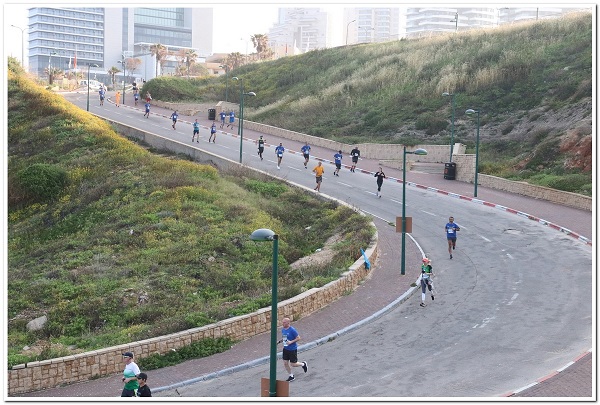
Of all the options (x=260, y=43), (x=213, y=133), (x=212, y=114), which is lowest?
→ (x=213, y=133)

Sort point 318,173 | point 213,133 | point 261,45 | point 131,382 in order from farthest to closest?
1. point 261,45
2. point 213,133
3. point 318,173
4. point 131,382

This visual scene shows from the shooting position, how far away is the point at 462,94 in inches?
2557

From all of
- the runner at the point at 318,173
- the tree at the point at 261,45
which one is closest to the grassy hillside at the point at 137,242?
the runner at the point at 318,173

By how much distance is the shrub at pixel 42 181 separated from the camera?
41.1 meters

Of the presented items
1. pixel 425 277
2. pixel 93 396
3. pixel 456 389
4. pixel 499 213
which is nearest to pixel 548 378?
pixel 456 389

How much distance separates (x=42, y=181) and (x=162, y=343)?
26.2m

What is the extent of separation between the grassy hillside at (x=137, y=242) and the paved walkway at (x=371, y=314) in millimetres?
1102

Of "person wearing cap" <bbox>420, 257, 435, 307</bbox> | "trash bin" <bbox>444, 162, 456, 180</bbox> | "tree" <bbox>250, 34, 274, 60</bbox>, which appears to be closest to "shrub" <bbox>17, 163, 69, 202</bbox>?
"trash bin" <bbox>444, 162, 456, 180</bbox>

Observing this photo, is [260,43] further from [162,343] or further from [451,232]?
[162,343]

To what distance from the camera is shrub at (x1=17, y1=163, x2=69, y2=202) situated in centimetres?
4106

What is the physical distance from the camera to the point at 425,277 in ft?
71.1

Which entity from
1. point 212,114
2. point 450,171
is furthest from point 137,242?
point 212,114

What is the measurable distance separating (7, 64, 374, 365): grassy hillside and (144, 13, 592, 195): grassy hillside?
15.7 meters
